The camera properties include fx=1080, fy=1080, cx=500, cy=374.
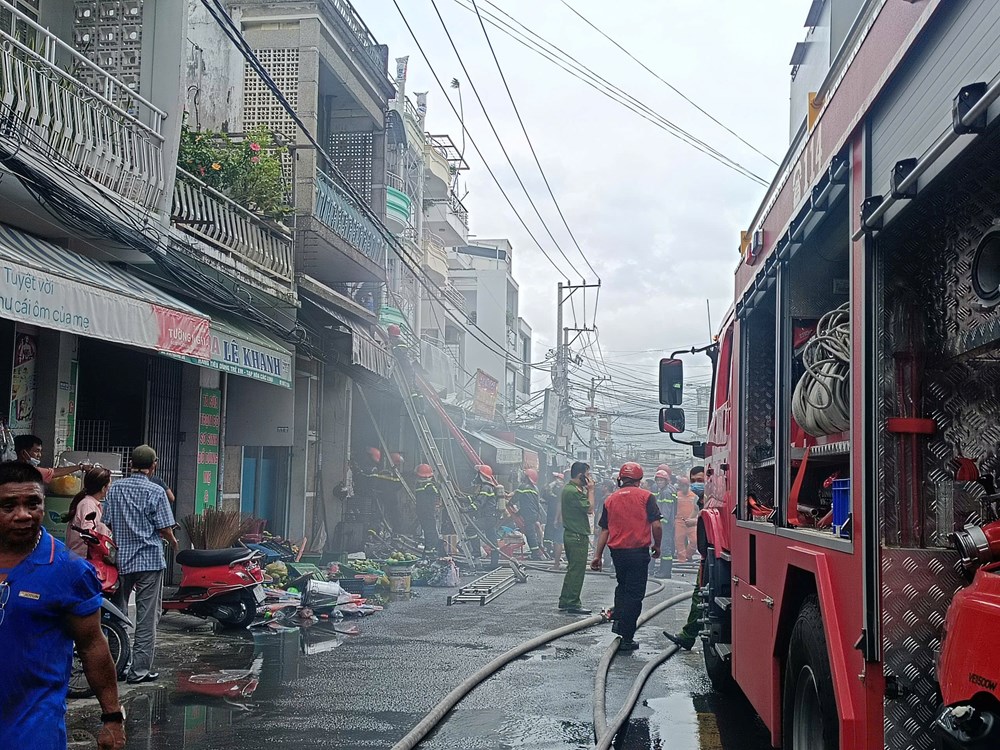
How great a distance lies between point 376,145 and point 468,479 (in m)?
8.43

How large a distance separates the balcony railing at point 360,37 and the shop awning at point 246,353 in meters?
6.24

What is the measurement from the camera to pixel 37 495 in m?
3.45

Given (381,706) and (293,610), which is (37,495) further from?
(293,610)

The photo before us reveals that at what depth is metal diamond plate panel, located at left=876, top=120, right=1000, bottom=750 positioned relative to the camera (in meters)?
3.29

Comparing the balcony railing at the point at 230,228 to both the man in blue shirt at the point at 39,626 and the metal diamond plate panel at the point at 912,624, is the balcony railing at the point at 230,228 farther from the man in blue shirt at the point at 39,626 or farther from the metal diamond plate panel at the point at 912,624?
the metal diamond plate panel at the point at 912,624

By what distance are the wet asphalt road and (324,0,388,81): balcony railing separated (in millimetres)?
10861

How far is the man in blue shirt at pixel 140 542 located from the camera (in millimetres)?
8008

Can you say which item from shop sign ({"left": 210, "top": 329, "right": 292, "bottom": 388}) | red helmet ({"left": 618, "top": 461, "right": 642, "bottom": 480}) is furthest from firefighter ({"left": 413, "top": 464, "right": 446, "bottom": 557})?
red helmet ({"left": 618, "top": 461, "right": 642, "bottom": 480})

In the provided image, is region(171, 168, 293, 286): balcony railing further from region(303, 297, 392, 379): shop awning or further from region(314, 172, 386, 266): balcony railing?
region(303, 297, 392, 379): shop awning

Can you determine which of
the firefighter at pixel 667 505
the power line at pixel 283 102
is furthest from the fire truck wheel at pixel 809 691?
the firefighter at pixel 667 505

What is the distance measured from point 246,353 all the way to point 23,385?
2.69 metres

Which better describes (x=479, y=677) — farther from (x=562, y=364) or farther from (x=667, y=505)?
(x=562, y=364)

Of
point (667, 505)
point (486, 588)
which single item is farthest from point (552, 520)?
point (486, 588)

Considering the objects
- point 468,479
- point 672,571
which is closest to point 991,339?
point 672,571
